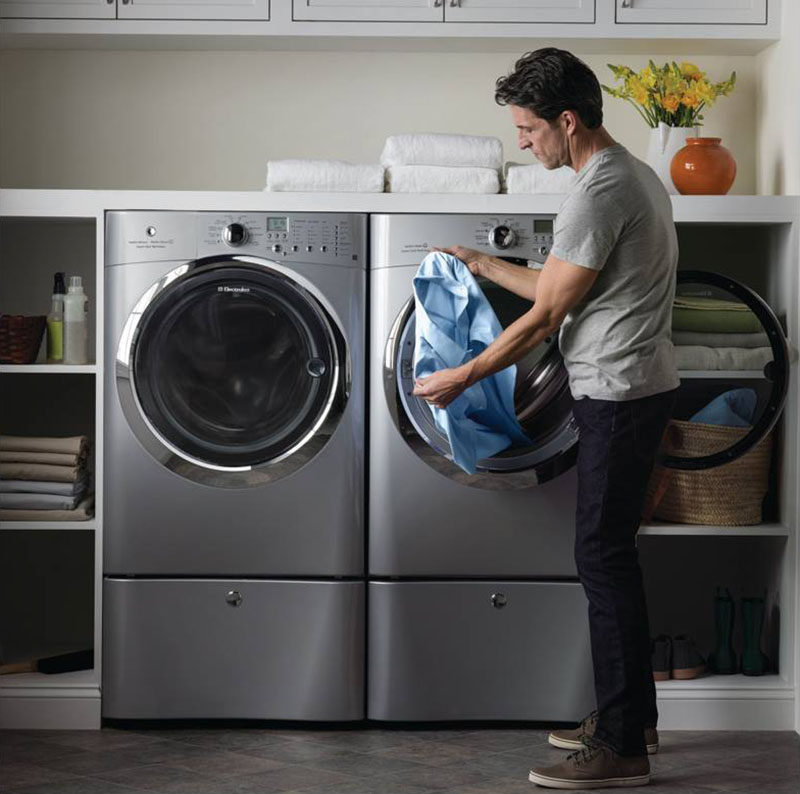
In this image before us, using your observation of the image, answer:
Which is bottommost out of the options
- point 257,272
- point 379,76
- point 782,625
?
point 782,625

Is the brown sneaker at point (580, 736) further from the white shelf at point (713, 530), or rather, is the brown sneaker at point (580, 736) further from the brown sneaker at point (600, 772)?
the white shelf at point (713, 530)

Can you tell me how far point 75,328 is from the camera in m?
3.09

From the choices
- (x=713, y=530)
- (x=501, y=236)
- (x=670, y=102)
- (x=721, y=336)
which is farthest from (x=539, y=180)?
(x=713, y=530)

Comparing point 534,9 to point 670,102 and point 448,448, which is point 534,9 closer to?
point 670,102

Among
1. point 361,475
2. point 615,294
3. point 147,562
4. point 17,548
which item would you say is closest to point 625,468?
point 615,294

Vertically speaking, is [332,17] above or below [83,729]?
above

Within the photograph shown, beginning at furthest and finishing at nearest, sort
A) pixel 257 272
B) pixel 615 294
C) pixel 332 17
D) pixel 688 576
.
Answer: pixel 688 576
pixel 332 17
pixel 257 272
pixel 615 294

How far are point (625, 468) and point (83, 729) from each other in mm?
1466

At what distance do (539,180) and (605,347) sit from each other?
678 mm

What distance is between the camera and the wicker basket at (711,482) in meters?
3.00

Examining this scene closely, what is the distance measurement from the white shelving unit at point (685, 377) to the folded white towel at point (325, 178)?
0.05 meters

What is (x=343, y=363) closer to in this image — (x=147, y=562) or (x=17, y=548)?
(x=147, y=562)

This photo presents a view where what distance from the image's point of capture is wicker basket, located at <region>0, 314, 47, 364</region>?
3051mm

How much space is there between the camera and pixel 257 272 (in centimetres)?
297
